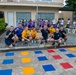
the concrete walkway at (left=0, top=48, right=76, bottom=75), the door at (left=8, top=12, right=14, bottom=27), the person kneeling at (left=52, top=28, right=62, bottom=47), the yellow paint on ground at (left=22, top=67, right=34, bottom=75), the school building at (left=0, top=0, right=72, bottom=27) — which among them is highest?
the school building at (left=0, top=0, right=72, bottom=27)

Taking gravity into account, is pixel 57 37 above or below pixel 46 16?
below

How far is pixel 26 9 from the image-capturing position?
1891cm

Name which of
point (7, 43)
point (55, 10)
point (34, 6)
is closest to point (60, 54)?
point (7, 43)

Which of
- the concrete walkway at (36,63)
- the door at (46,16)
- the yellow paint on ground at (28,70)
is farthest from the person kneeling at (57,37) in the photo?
the door at (46,16)

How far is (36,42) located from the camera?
8.96 meters

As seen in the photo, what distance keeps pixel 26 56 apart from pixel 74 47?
131 inches

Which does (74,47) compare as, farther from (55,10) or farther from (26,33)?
(55,10)

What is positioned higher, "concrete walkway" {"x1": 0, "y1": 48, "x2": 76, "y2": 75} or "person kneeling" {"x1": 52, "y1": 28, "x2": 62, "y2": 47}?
"person kneeling" {"x1": 52, "y1": 28, "x2": 62, "y2": 47}

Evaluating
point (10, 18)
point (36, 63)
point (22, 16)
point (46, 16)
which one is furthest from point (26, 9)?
point (36, 63)

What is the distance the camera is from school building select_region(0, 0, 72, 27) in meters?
18.0

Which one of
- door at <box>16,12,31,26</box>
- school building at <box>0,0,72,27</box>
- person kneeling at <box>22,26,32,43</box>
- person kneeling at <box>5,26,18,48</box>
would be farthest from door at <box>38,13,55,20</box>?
person kneeling at <box>5,26,18,48</box>

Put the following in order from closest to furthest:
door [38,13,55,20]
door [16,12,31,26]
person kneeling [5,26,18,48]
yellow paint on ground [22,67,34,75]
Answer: yellow paint on ground [22,67,34,75] < person kneeling [5,26,18,48] < door [16,12,31,26] < door [38,13,55,20]

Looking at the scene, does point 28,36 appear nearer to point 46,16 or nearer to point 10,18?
point 10,18

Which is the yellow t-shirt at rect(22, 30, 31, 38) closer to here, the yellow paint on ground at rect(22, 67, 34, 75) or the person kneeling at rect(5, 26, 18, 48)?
the person kneeling at rect(5, 26, 18, 48)
